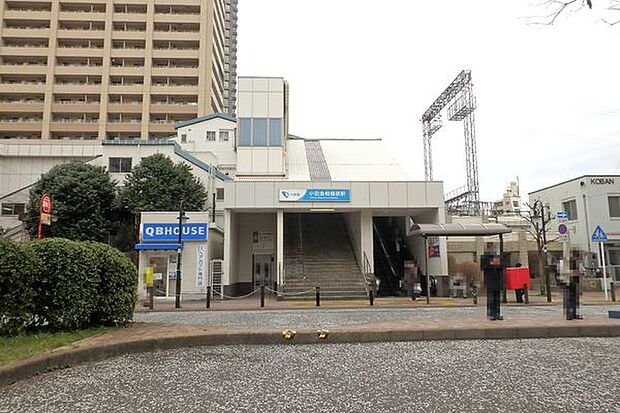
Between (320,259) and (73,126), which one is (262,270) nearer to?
(320,259)

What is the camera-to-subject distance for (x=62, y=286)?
25.6ft

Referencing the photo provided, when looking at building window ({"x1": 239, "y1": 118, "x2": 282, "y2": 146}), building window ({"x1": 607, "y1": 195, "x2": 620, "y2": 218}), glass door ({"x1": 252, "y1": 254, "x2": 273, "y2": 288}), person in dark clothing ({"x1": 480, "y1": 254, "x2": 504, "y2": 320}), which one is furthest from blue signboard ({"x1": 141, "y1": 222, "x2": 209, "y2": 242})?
building window ({"x1": 607, "y1": 195, "x2": 620, "y2": 218})

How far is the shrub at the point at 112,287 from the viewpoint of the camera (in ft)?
27.9

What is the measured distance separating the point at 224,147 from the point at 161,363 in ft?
121

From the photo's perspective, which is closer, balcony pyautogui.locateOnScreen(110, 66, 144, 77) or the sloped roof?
the sloped roof

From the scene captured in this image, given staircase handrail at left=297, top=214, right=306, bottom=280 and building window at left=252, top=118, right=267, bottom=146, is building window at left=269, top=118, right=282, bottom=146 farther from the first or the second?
staircase handrail at left=297, top=214, right=306, bottom=280

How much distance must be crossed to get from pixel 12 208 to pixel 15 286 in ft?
123

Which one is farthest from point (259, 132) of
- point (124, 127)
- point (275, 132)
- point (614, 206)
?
point (124, 127)

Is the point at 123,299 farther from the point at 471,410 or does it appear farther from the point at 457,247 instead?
the point at 457,247

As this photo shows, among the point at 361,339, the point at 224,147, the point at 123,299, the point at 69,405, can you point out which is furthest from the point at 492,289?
the point at 224,147

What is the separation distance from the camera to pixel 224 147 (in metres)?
42.2

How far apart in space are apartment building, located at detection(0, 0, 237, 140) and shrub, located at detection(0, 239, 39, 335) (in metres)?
55.0

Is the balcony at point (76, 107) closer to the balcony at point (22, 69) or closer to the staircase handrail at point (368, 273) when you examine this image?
the balcony at point (22, 69)

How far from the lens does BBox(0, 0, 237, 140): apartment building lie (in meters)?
58.9
